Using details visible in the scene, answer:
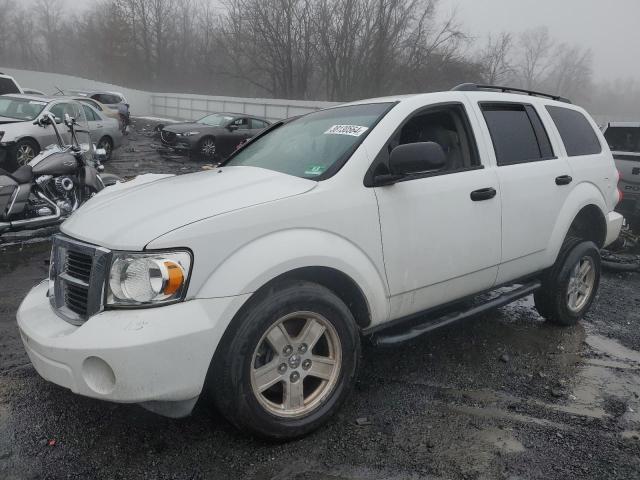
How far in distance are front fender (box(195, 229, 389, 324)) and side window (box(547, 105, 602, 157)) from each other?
2.43 meters

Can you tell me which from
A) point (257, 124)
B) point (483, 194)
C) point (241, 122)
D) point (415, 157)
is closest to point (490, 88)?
point (483, 194)

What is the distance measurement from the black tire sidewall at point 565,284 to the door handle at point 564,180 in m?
0.60

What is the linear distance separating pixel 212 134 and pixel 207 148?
50cm

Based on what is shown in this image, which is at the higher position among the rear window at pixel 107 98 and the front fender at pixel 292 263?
the front fender at pixel 292 263

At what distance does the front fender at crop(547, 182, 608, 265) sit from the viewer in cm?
396

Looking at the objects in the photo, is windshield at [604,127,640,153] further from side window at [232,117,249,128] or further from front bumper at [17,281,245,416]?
side window at [232,117,249,128]

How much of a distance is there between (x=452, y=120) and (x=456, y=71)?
40.0 m

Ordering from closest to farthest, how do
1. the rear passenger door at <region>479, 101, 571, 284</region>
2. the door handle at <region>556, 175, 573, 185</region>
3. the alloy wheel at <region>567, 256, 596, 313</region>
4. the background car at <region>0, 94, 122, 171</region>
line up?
1. the rear passenger door at <region>479, 101, 571, 284</region>
2. the door handle at <region>556, 175, 573, 185</region>
3. the alloy wheel at <region>567, 256, 596, 313</region>
4. the background car at <region>0, 94, 122, 171</region>

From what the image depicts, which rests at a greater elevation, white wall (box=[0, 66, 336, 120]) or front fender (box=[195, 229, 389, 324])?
front fender (box=[195, 229, 389, 324])

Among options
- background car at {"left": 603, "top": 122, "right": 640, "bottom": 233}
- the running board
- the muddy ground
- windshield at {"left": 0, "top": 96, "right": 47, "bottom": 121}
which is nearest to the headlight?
the muddy ground

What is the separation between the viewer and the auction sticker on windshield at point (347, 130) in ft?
9.93

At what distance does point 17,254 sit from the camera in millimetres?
6230

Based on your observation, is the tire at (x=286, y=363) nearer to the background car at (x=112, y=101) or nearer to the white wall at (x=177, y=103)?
the background car at (x=112, y=101)

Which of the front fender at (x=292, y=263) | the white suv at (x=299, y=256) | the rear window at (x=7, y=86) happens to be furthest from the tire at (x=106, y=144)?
the front fender at (x=292, y=263)
